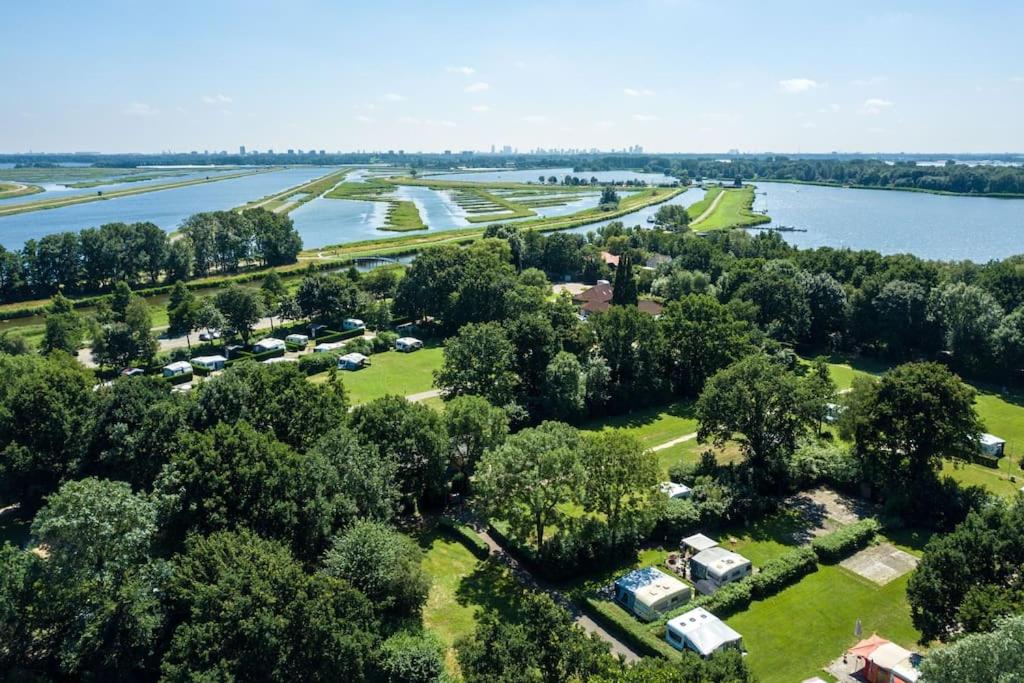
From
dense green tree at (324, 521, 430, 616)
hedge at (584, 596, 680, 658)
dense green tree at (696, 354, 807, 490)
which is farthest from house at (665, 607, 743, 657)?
dense green tree at (696, 354, 807, 490)

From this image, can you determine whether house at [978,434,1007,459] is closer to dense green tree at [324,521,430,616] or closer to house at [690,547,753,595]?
house at [690,547,753,595]

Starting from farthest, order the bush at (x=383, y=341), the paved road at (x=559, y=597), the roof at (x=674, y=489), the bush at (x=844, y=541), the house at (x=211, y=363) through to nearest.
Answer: the bush at (x=383, y=341), the house at (x=211, y=363), the roof at (x=674, y=489), the bush at (x=844, y=541), the paved road at (x=559, y=597)

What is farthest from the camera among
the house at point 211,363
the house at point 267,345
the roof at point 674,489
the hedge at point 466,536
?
the house at point 267,345

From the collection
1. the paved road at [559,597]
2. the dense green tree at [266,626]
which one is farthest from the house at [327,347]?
the dense green tree at [266,626]

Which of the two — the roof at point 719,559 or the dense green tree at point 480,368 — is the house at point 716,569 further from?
the dense green tree at point 480,368

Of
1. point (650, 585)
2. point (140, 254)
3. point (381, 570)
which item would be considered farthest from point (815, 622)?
point (140, 254)

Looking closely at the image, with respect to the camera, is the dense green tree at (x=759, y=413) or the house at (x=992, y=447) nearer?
the dense green tree at (x=759, y=413)
